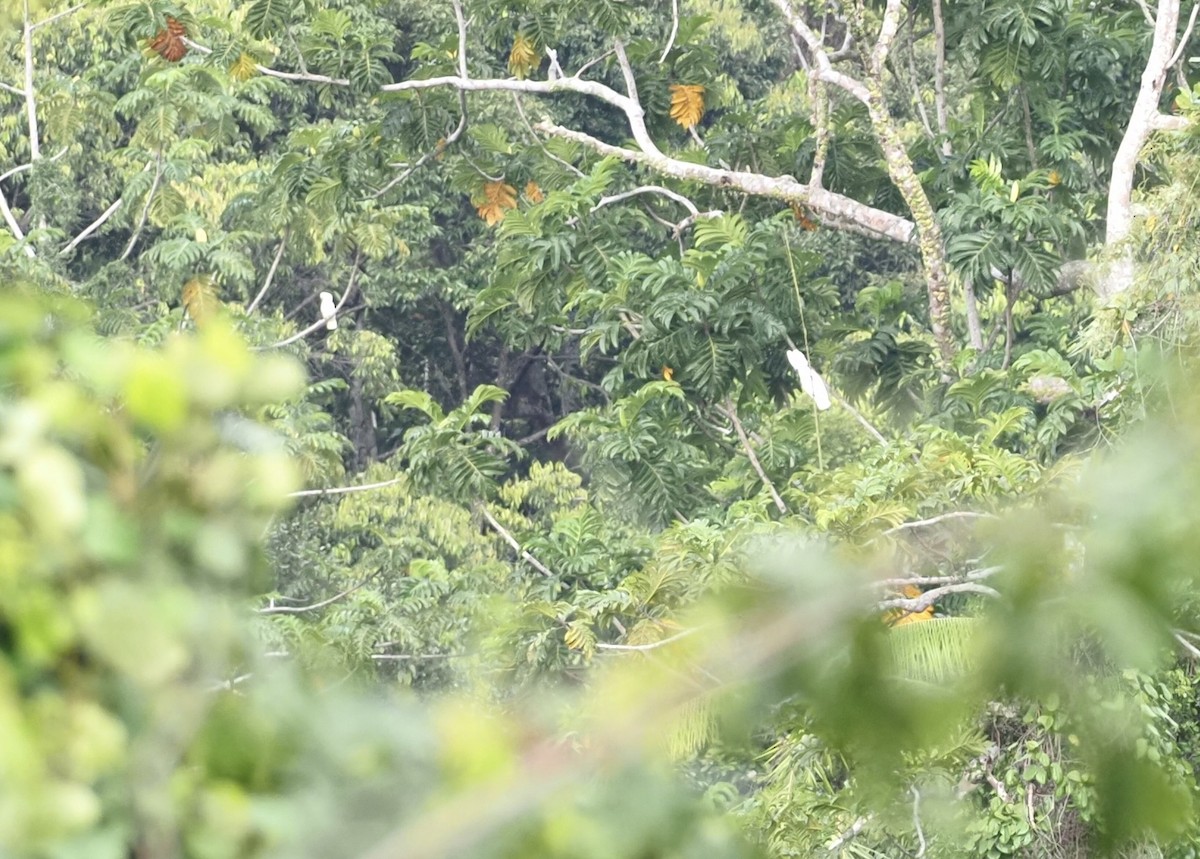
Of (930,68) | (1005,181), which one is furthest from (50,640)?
(930,68)

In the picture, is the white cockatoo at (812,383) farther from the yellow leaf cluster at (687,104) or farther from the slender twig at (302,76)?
the slender twig at (302,76)

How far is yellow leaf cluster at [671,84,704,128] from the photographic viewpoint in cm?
493

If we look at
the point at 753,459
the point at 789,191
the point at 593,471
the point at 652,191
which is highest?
the point at 789,191

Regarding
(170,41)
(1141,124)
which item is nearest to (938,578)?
(1141,124)

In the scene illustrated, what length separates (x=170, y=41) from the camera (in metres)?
4.62

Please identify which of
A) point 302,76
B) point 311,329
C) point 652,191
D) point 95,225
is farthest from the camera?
point 95,225

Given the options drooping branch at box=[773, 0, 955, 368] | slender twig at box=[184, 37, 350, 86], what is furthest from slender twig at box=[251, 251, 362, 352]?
drooping branch at box=[773, 0, 955, 368]

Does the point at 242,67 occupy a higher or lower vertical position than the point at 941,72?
higher

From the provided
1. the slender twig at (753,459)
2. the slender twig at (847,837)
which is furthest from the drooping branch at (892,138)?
the slender twig at (847,837)

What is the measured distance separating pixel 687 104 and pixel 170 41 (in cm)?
168

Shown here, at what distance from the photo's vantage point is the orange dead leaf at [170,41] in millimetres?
4574

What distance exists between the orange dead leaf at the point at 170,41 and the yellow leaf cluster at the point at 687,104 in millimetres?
1610

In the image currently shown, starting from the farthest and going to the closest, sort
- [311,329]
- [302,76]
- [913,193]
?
1. [311,329]
2. [302,76]
3. [913,193]

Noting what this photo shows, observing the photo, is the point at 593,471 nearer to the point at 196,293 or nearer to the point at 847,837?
the point at 196,293
